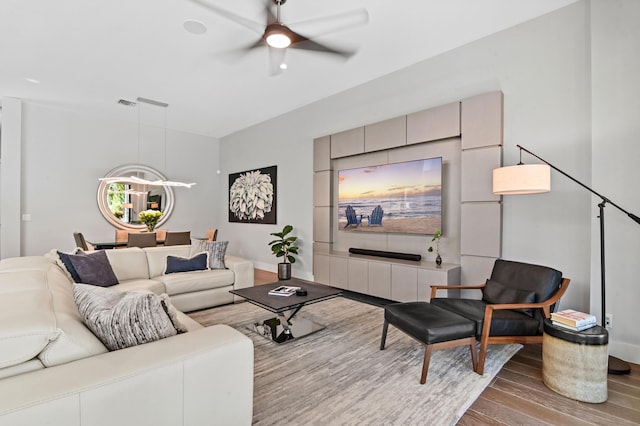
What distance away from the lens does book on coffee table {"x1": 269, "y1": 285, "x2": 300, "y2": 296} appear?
10.4ft

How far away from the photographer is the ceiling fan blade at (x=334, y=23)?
3155 millimetres

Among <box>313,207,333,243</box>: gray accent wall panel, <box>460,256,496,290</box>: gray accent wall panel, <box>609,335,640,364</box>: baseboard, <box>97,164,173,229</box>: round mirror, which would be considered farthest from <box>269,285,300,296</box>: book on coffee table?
<box>97,164,173,229</box>: round mirror

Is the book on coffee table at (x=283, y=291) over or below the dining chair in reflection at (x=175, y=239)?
below

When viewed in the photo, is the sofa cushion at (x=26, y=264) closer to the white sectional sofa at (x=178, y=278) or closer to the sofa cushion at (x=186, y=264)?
the white sectional sofa at (x=178, y=278)

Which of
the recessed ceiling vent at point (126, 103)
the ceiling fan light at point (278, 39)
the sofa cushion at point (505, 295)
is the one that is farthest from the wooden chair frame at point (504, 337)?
the recessed ceiling vent at point (126, 103)

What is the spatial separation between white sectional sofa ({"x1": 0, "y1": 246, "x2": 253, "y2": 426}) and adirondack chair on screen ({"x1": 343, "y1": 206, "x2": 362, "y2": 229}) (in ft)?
11.6

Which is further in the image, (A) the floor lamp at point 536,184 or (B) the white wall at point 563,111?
(B) the white wall at point 563,111

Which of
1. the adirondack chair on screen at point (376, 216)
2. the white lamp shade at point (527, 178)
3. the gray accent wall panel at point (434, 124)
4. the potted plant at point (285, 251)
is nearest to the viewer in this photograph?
the white lamp shade at point (527, 178)

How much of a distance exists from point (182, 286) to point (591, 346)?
3.80 metres

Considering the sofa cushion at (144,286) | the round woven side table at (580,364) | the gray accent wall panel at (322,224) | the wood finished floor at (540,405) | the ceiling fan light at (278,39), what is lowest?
the wood finished floor at (540,405)

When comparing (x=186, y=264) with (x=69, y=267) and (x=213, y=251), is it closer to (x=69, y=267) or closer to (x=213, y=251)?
(x=213, y=251)

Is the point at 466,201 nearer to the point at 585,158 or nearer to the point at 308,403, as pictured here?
the point at 585,158

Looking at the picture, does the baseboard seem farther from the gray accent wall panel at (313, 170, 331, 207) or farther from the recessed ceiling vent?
the recessed ceiling vent

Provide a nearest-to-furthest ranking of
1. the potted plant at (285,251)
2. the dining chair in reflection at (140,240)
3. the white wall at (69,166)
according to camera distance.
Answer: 1. the dining chair in reflection at (140,240)
2. the potted plant at (285,251)
3. the white wall at (69,166)
